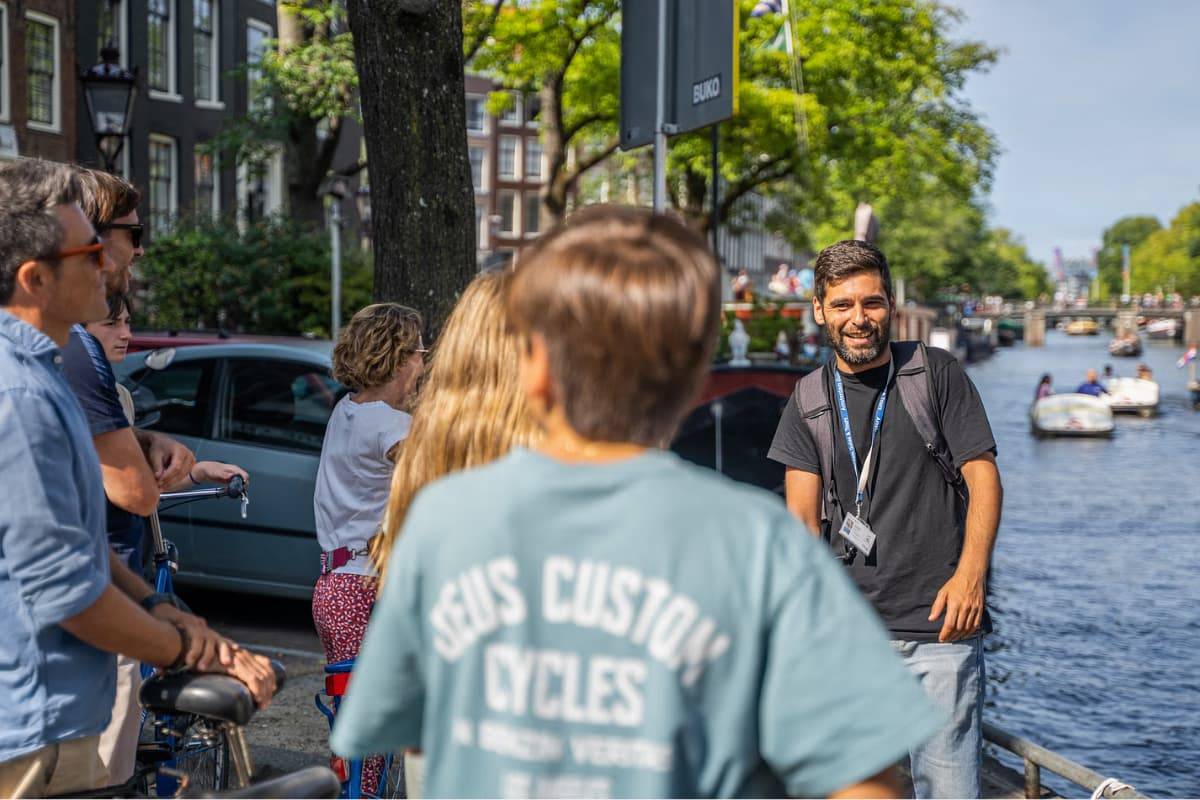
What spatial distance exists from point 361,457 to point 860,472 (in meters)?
1.42

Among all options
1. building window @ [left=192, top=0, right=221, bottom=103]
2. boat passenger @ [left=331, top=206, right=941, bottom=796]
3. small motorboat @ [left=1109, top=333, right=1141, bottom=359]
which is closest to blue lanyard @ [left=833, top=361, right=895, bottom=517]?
boat passenger @ [left=331, top=206, right=941, bottom=796]

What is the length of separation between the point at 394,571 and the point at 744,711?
42 centimetres

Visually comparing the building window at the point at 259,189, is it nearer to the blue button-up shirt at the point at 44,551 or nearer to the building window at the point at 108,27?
the building window at the point at 108,27

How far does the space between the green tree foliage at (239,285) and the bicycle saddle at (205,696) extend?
55.4 ft

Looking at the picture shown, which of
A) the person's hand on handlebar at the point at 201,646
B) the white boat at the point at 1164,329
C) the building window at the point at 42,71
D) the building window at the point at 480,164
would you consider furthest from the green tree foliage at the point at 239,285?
the white boat at the point at 1164,329

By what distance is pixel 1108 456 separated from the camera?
31.9 metres

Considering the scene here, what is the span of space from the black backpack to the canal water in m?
4.52

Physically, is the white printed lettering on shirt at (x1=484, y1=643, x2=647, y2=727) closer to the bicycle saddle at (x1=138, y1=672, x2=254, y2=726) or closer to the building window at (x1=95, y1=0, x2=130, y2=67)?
the bicycle saddle at (x1=138, y1=672, x2=254, y2=726)

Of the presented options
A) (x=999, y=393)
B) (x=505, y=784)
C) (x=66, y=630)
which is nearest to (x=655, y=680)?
(x=505, y=784)

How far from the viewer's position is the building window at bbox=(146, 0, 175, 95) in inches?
1105

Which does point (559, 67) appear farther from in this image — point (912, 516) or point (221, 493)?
point (912, 516)

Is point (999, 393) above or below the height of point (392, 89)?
below

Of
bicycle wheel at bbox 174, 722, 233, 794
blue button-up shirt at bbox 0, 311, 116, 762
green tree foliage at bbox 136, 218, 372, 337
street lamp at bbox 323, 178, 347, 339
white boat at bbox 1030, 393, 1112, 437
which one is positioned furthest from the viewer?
white boat at bbox 1030, 393, 1112, 437

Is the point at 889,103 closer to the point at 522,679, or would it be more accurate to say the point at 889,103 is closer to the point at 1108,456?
the point at 1108,456
